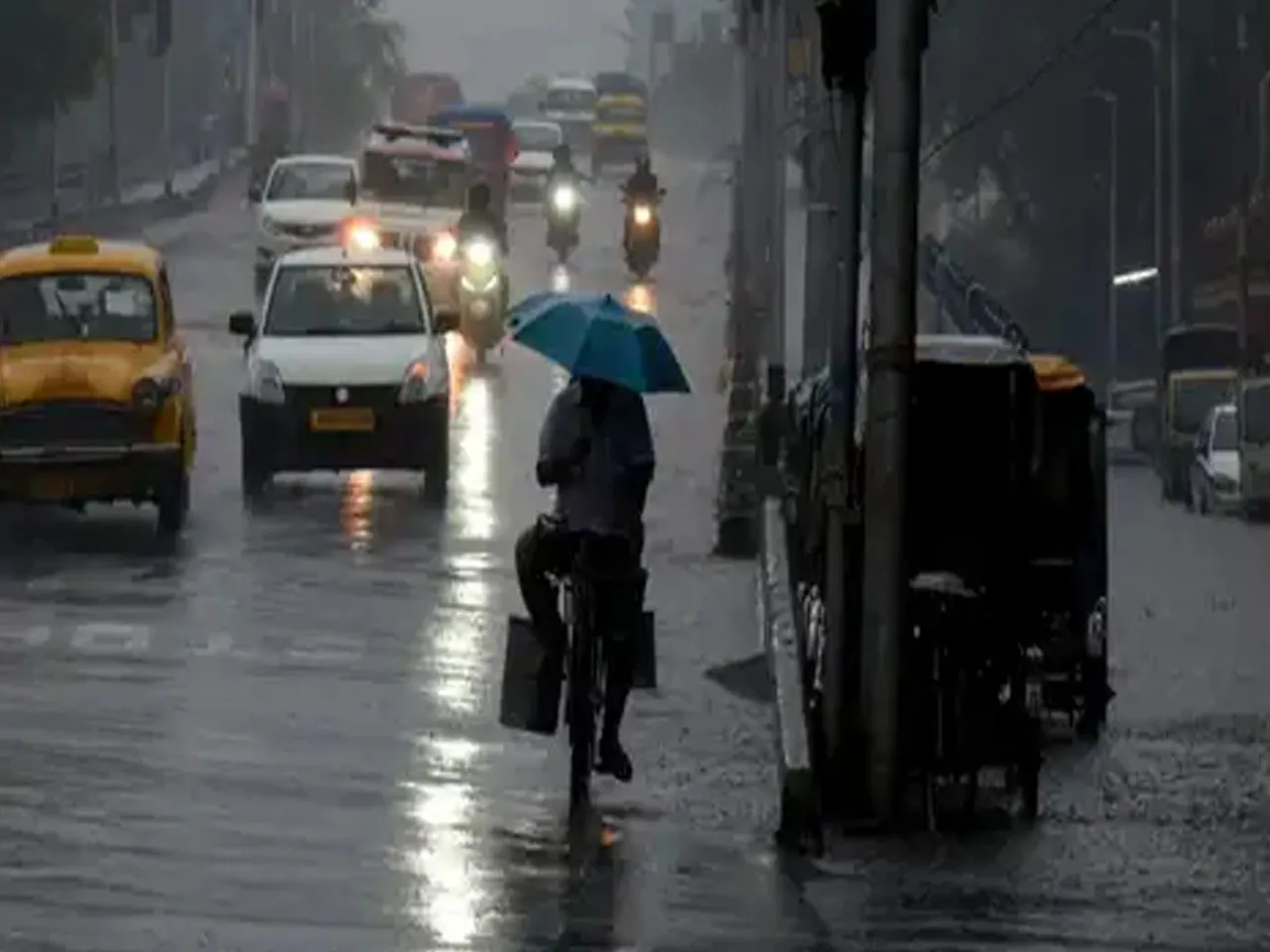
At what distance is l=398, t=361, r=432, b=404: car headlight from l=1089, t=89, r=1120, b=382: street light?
4979 centimetres

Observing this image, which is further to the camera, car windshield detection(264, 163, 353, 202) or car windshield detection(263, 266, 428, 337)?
car windshield detection(264, 163, 353, 202)

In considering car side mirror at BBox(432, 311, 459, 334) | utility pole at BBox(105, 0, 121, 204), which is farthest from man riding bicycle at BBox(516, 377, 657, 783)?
utility pole at BBox(105, 0, 121, 204)

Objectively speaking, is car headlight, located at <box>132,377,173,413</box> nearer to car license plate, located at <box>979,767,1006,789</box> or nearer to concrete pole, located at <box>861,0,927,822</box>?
car license plate, located at <box>979,767,1006,789</box>

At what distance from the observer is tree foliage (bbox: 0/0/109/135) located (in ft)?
260

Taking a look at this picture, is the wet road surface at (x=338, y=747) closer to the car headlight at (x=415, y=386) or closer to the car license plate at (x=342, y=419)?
the car license plate at (x=342, y=419)

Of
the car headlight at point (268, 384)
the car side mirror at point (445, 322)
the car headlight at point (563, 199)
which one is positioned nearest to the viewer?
the car headlight at point (268, 384)

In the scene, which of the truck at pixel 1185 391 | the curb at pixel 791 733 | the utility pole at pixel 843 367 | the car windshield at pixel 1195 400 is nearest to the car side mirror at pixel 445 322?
the curb at pixel 791 733

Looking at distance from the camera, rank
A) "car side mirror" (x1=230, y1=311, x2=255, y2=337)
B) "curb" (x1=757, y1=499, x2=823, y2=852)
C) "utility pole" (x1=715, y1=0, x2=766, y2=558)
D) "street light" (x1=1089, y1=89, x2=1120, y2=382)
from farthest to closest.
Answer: "street light" (x1=1089, y1=89, x2=1120, y2=382)
"car side mirror" (x1=230, y1=311, x2=255, y2=337)
"utility pole" (x1=715, y1=0, x2=766, y2=558)
"curb" (x1=757, y1=499, x2=823, y2=852)

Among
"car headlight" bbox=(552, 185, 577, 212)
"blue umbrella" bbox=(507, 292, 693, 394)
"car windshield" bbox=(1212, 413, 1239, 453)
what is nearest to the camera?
"blue umbrella" bbox=(507, 292, 693, 394)

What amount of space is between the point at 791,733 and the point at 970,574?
11.4ft

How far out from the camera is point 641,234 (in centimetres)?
6462

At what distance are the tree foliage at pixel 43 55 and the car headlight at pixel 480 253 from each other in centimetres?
3102

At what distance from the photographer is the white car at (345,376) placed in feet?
105

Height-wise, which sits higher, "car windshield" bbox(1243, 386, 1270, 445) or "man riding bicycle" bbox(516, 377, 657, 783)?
"man riding bicycle" bbox(516, 377, 657, 783)
